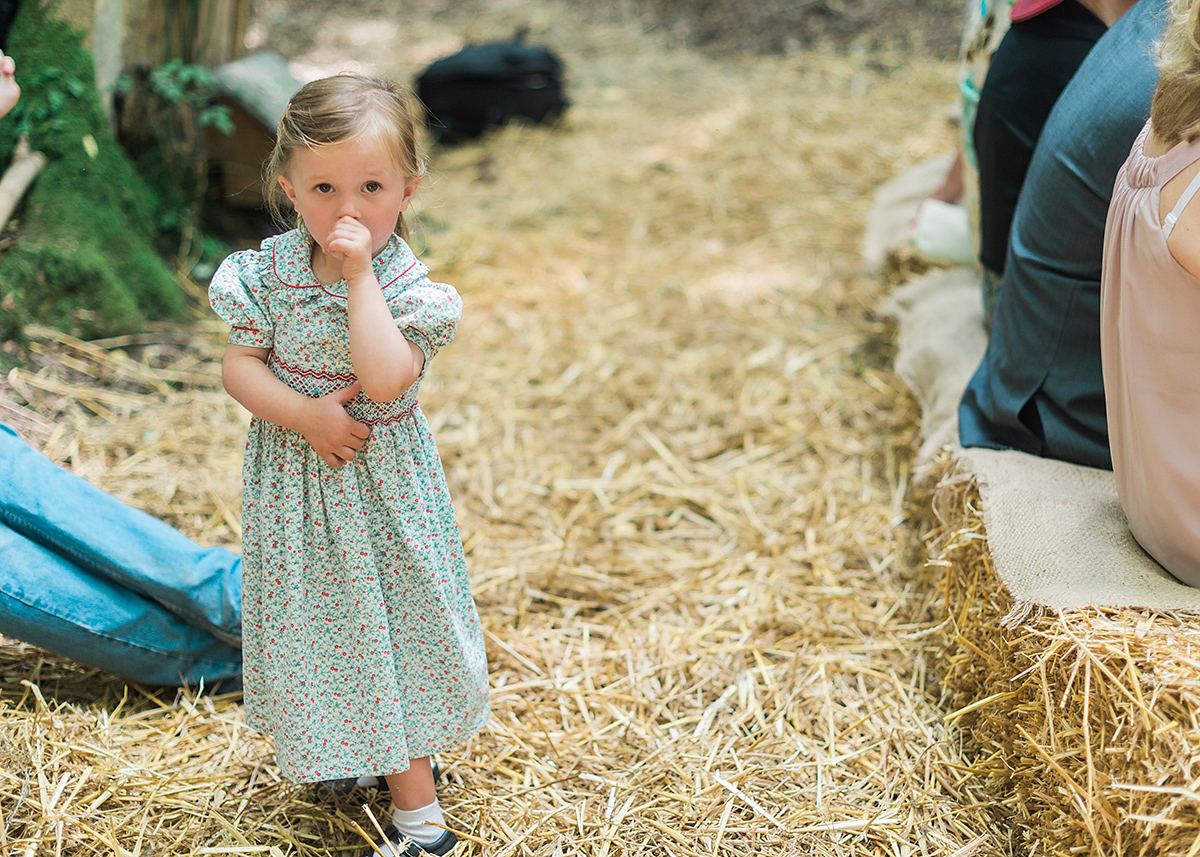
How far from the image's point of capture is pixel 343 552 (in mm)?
1604

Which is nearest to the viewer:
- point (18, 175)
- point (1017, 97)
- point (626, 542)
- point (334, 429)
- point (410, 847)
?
point (334, 429)

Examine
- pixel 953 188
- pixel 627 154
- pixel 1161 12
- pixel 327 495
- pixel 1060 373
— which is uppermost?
pixel 1161 12

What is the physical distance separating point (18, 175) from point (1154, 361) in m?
3.07

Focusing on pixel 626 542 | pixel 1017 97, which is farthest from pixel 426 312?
pixel 1017 97

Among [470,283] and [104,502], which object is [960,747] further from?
[470,283]

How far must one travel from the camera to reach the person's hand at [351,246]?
1.41m

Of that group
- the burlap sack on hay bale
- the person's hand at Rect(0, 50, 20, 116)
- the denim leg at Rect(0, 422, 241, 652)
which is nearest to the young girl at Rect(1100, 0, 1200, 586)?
the burlap sack on hay bale

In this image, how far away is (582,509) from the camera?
284 centimetres

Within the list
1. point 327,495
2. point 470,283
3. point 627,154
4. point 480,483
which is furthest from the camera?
point 627,154

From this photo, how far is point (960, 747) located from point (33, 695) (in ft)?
6.18

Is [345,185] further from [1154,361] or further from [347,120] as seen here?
[1154,361]

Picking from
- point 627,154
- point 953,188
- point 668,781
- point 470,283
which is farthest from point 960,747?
point 627,154

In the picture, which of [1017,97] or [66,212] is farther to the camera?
[66,212]

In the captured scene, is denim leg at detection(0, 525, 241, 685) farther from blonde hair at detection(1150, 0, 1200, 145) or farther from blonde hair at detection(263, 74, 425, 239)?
blonde hair at detection(1150, 0, 1200, 145)
